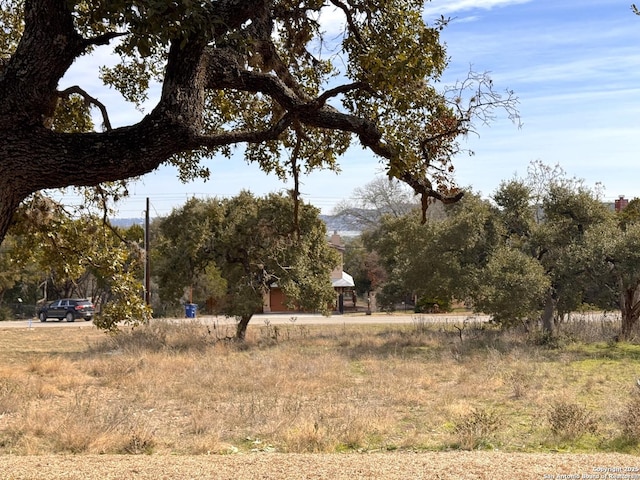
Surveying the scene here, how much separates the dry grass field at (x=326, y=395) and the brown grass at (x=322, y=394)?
4 centimetres

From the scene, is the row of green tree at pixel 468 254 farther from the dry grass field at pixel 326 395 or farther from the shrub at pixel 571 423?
the shrub at pixel 571 423

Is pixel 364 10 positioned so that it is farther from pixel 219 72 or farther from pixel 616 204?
pixel 616 204

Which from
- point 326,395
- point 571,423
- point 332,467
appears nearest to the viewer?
point 332,467

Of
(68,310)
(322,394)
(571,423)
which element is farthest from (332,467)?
(68,310)

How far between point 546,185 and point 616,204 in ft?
88.5

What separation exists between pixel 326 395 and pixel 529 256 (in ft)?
41.4

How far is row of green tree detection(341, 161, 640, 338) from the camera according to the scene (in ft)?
70.1

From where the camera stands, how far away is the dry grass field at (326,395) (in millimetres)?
8945

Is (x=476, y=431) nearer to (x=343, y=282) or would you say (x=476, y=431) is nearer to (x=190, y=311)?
(x=190, y=311)

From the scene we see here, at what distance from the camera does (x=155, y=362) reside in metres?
18.2

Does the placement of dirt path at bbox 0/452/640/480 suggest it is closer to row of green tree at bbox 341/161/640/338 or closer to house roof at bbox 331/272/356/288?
Result: row of green tree at bbox 341/161/640/338

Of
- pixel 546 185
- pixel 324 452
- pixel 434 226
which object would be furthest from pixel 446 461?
pixel 546 185

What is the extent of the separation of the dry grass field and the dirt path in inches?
13.9

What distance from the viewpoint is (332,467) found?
6.77 metres
